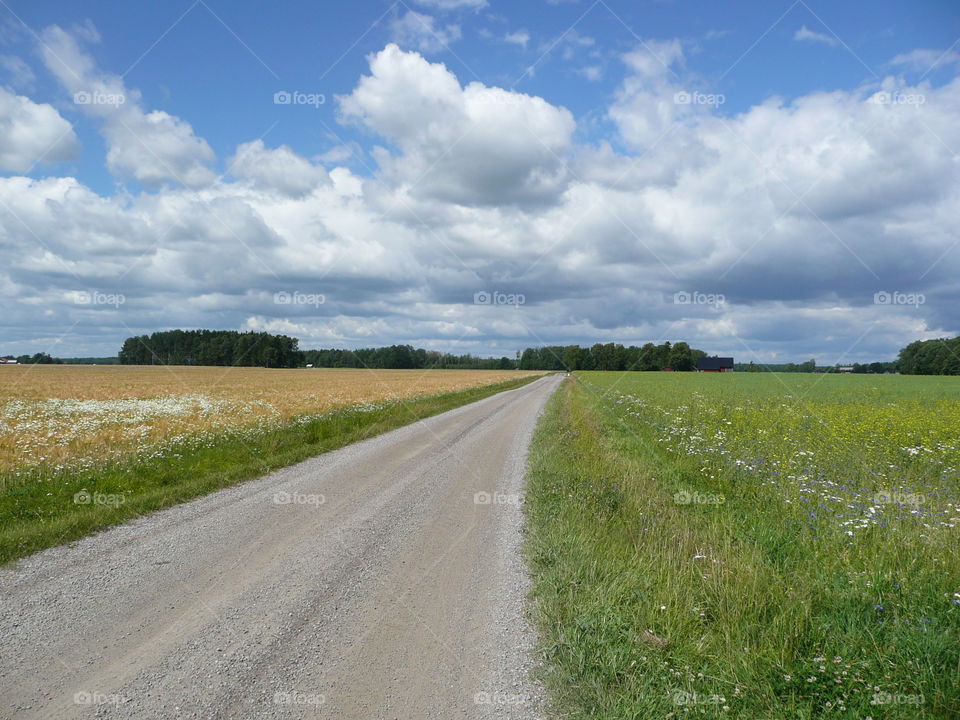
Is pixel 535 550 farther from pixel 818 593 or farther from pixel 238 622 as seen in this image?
pixel 238 622

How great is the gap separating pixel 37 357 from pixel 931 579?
191213mm

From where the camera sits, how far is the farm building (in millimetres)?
147000

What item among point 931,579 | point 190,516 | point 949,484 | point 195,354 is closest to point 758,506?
point 931,579
